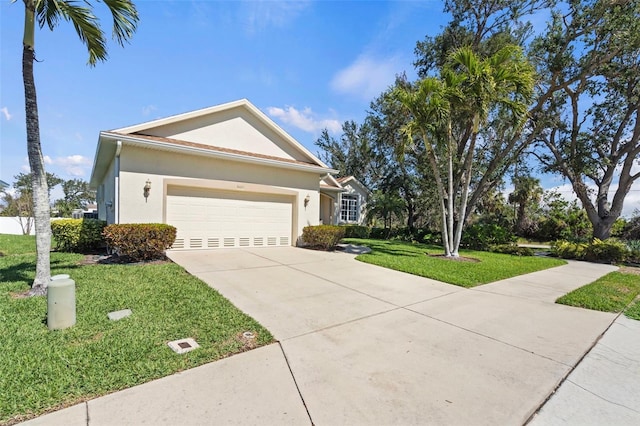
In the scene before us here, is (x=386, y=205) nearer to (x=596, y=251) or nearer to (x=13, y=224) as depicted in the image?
(x=596, y=251)

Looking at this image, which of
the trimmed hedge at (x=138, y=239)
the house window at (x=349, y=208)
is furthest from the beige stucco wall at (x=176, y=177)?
the house window at (x=349, y=208)

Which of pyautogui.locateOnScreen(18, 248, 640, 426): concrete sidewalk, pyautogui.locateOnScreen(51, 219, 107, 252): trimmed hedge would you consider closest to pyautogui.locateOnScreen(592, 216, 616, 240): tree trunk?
pyautogui.locateOnScreen(18, 248, 640, 426): concrete sidewalk

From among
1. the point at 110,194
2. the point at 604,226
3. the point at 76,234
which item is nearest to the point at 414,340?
the point at 76,234

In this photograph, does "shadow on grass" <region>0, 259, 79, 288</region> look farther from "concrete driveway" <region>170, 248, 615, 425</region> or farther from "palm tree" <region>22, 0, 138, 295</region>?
"concrete driveway" <region>170, 248, 615, 425</region>

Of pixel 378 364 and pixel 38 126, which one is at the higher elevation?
pixel 38 126

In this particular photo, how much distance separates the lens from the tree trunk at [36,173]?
516cm

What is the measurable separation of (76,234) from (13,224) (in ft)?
56.5

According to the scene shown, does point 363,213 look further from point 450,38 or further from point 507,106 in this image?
point 507,106

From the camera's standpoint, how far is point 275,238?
12.4 m

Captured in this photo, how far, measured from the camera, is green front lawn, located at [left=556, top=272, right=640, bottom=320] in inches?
215

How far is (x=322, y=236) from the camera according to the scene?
11867 mm

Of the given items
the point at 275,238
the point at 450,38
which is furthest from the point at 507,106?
the point at 275,238

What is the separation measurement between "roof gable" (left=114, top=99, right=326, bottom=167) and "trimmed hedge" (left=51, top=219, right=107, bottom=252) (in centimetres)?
348

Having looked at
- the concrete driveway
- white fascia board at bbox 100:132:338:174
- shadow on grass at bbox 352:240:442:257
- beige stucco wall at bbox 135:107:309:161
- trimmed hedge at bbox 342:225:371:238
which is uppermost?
beige stucco wall at bbox 135:107:309:161
